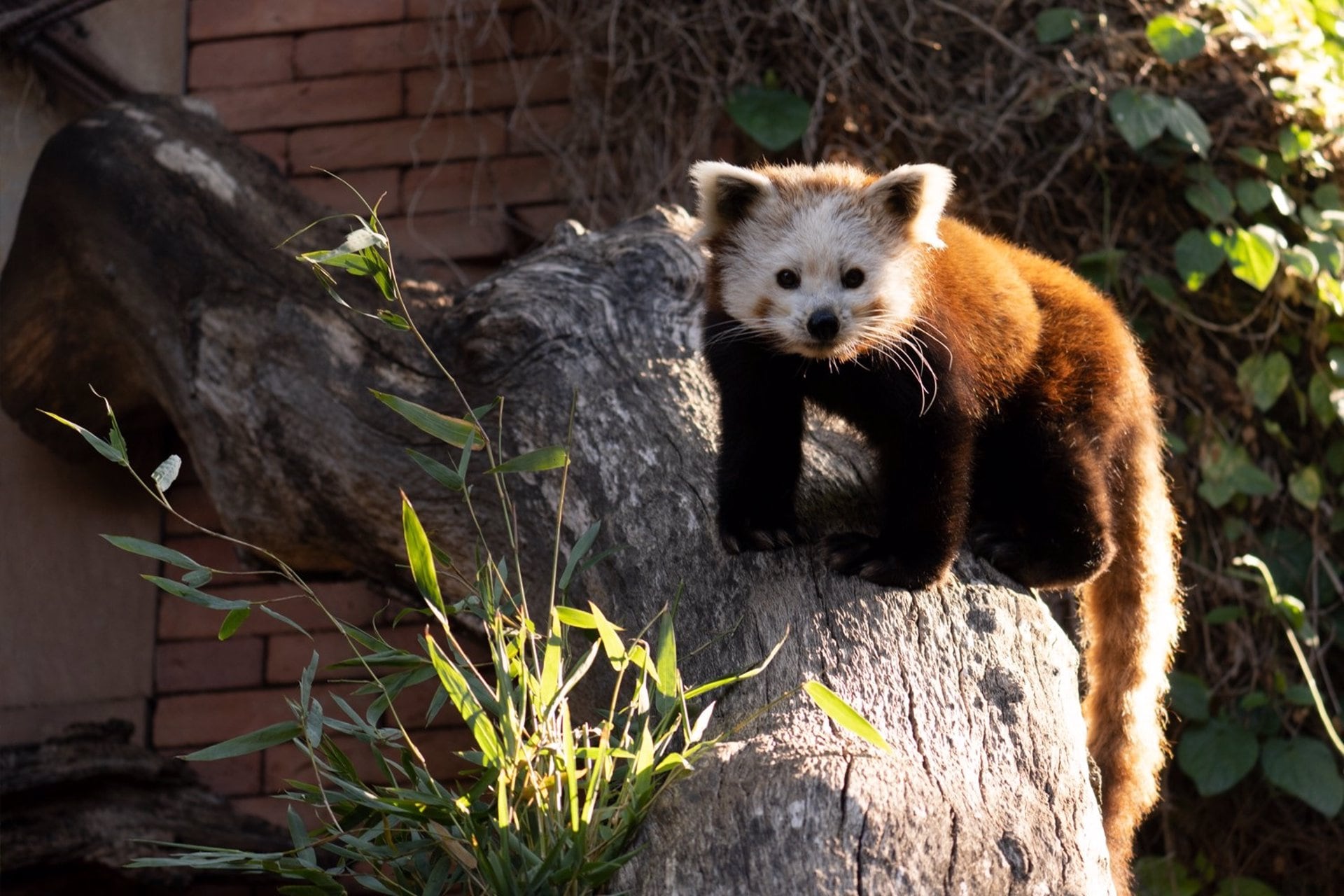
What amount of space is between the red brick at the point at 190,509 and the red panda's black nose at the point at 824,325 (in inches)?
89.6

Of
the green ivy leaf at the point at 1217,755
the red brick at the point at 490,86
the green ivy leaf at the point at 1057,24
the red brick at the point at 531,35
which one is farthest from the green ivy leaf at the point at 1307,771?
the red brick at the point at 531,35

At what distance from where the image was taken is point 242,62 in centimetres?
403

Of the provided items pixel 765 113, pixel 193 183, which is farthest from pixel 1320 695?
pixel 193 183

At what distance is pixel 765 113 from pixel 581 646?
1942 mm

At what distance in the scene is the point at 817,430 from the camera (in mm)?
2668

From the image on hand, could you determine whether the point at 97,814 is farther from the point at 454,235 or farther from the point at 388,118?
the point at 388,118

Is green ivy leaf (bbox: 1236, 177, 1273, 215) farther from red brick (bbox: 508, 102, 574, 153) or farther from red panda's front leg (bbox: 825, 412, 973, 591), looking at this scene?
red brick (bbox: 508, 102, 574, 153)

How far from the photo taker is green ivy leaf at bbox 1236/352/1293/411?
3367 millimetres

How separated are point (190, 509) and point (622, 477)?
1.93m

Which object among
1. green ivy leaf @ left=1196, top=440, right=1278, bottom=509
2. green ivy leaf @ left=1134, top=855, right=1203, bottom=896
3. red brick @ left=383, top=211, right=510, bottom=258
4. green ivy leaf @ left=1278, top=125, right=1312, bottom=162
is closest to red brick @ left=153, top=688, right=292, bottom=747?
red brick @ left=383, top=211, right=510, bottom=258

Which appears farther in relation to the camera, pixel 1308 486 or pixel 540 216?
pixel 540 216

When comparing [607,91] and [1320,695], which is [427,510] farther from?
[1320,695]

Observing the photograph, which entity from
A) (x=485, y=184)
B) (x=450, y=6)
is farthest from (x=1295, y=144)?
Answer: (x=450, y=6)

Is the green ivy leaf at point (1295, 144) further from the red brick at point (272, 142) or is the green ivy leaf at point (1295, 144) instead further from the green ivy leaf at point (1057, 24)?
the red brick at point (272, 142)
